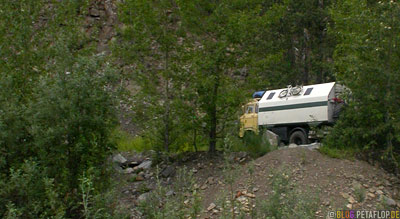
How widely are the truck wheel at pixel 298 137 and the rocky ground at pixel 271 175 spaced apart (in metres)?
6.18

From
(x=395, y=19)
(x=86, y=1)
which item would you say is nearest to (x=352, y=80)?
(x=395, y=19)

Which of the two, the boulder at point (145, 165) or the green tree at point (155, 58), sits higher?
the green tree at point (155, 58)

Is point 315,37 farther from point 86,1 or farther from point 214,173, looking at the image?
point 86,1

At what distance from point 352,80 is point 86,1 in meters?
7.37

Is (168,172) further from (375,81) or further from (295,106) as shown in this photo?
(295,106)

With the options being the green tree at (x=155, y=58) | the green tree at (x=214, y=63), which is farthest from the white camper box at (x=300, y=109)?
the green tree at (x=155, y=58)

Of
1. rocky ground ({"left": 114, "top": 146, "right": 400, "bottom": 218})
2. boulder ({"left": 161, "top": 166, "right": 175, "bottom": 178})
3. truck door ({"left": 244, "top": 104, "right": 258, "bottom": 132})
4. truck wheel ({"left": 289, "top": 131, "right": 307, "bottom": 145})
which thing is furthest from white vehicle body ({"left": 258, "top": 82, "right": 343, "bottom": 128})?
boulder ({"left": 161, "top": 166, "right": 175, "bottom": 178})

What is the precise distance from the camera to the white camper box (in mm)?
17281

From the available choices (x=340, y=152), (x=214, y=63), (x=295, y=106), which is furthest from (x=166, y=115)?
(x=295, y=106)

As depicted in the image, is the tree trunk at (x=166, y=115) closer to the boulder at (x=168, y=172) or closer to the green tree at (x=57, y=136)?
the boulder at (x=168, y=172)

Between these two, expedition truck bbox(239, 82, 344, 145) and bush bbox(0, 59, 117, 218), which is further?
expedition truck bbox(239, 82, 344, 145)

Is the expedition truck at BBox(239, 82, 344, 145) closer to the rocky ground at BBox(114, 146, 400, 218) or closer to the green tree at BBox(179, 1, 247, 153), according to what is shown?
the rocky ground at BBox(114, 146, 400, 218)

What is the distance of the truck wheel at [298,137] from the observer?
17.9 meters

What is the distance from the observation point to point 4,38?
775cm
